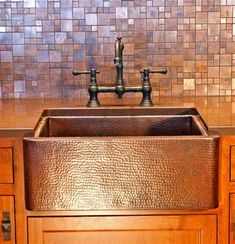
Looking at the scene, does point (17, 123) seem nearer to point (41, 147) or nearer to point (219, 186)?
point (41, 147)

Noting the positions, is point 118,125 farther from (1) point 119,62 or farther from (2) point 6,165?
(2) point 6,165

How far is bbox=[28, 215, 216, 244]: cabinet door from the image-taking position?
137 cm

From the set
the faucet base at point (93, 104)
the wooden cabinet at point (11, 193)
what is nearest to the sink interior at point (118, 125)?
the faucet base at point (93, 104)

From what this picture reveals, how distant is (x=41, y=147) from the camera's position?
4.13 feet

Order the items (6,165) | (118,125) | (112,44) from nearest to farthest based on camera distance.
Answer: (6,165), (118,125), (112,44)

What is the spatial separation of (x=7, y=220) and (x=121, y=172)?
35cm

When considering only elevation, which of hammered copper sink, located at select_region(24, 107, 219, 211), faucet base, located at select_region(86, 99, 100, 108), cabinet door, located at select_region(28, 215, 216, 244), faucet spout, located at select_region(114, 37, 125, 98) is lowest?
cabinet door, located at select_region(28, 215, 216, 244)

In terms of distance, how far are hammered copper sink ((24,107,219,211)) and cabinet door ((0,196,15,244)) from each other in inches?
5.2

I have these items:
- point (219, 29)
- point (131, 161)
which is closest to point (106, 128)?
point (131, 161)

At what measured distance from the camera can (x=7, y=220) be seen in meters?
1.40

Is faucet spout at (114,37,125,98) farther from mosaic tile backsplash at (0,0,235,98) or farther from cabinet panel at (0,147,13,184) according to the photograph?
cabinet panel at (0,147,13,184)

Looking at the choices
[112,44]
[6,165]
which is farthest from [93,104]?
[6,165]

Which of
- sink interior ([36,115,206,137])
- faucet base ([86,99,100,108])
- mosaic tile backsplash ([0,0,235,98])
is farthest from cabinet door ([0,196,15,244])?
mosaic tile backsplash ([0,0,235,98])

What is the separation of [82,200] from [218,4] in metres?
1.09
